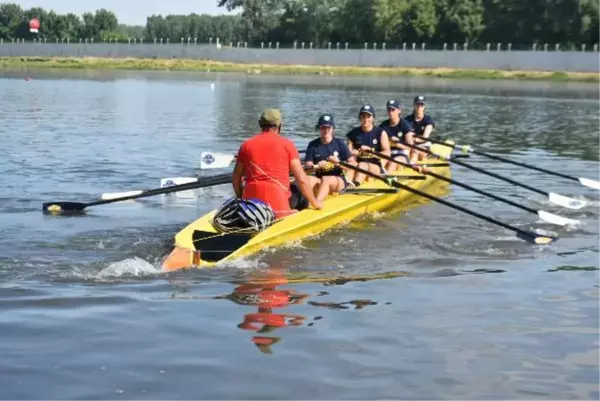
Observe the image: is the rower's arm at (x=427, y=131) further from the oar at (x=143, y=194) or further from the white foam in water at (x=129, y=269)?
the white foam in water at (x=129, y=269)

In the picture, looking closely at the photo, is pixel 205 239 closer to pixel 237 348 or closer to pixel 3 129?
pixel 237 348

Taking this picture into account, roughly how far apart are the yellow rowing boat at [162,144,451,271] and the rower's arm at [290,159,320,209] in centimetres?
15

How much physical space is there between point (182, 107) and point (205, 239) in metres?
32.0

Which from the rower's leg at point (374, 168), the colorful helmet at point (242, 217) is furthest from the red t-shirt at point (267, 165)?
the rower's leg at point (374, 168)

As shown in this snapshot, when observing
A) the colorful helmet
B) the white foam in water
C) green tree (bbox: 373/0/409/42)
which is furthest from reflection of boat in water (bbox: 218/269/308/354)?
green tree (bbox: 373/0/409/42)

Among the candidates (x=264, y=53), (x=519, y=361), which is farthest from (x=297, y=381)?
(x=264, y=53)

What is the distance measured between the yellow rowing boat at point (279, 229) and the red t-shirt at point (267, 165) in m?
0.37

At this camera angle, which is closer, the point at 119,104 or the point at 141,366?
the point at 141,366

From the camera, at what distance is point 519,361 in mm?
7906

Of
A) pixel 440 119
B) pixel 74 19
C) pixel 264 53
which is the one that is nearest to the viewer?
pixel 440 119

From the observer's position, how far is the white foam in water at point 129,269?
33.7 ft

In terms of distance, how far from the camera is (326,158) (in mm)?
14133

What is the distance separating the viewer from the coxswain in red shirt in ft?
37.6

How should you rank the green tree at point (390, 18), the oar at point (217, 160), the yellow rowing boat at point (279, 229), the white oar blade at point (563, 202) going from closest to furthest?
the yellow rowing boat at point (279, 229) < the white oar blade at point (563, 202) < the oar at point (217, 160) < the green tree at point (390, 18)
